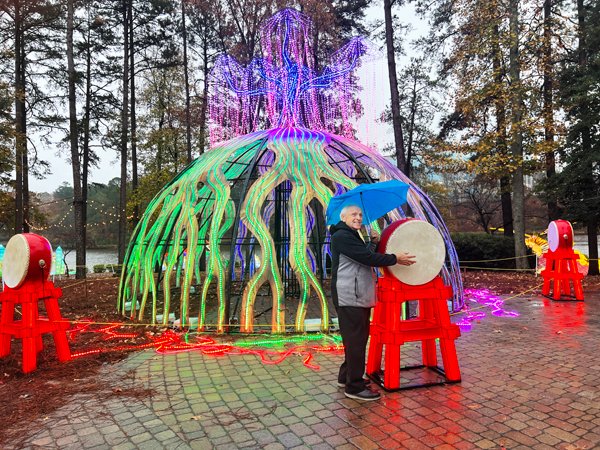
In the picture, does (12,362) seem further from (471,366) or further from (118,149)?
(118,149)

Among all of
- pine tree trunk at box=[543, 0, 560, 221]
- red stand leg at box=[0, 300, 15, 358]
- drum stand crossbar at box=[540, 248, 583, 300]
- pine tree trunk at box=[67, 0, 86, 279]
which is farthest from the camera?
pine tree trunk at box=[67, 0, 86, 279]

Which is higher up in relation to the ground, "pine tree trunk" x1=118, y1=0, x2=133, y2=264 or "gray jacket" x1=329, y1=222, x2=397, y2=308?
"pine tree trunk" x1=118, y1=0, x2=133, y2=264

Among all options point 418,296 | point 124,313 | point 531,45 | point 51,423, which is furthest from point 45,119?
point 531,45

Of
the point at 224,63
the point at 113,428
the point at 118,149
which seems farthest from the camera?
the point at 118,149

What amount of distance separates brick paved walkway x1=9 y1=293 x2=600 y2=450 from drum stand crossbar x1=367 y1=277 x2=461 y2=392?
18 cm

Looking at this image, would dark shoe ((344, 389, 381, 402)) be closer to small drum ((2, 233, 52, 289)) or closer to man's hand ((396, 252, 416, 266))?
man's hand ((396, 252, 416, 266))

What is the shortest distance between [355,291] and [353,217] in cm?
66

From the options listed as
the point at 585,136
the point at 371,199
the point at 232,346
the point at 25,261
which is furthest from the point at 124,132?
the point at 585,136

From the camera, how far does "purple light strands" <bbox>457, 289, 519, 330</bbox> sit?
636 cm

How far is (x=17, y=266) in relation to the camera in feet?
14.6

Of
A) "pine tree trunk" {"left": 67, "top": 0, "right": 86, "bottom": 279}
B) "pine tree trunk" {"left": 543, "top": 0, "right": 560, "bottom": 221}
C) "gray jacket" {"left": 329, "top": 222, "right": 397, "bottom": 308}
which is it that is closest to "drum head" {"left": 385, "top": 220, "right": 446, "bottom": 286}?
"gray jacket" {"left": 329, "top": 222, "right": 397, "bottom": 308}

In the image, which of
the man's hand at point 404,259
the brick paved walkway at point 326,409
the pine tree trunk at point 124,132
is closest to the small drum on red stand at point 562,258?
the brick paved walkway at point 326,409

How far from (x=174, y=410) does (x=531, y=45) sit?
552 inches

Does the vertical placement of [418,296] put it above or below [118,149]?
below
